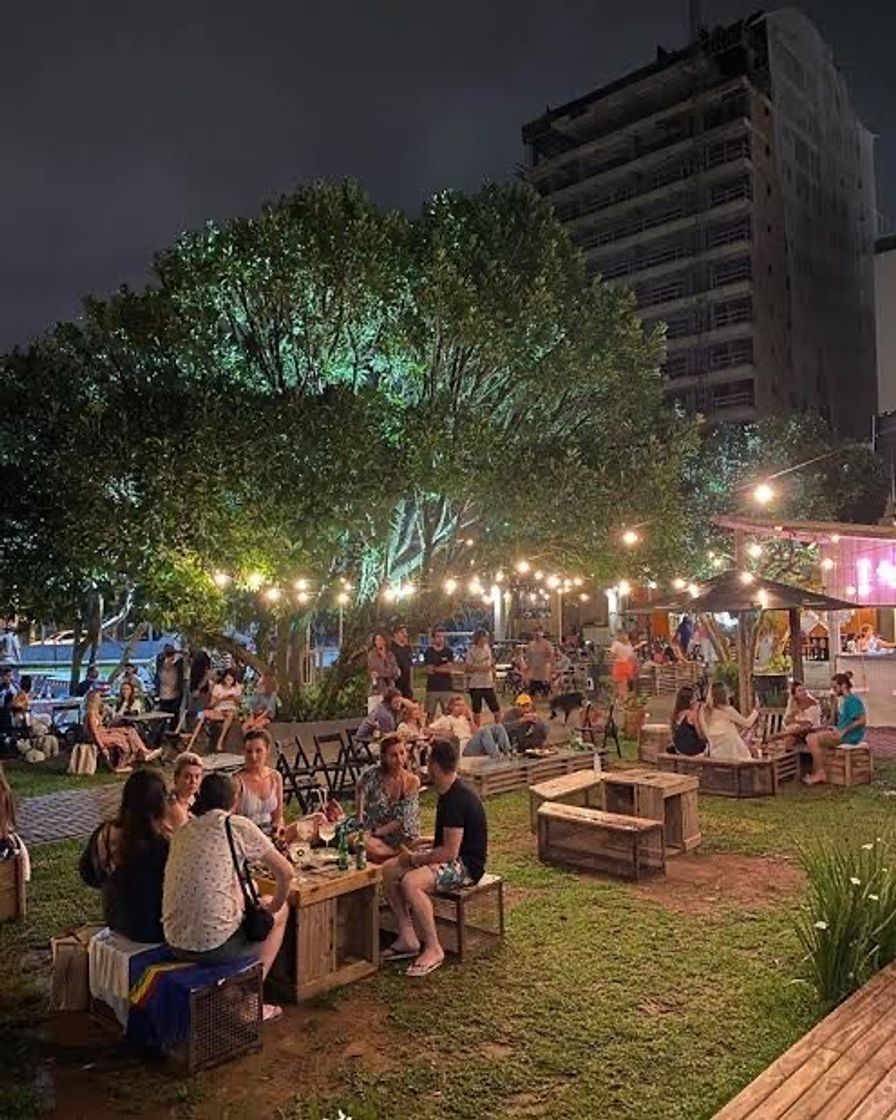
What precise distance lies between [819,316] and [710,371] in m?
8.86

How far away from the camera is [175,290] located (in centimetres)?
1423

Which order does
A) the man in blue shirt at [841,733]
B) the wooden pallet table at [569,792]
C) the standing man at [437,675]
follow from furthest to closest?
the standing man at [437,675] < the man in blue shirt at [841,733] < the wooden pallet table at [569,792]

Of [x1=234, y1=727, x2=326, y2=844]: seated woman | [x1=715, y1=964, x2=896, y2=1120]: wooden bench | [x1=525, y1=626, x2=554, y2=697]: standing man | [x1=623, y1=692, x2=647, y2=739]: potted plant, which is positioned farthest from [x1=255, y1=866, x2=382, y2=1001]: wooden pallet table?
[x1=525, y1=626, x2=554, y2=697]: standing man

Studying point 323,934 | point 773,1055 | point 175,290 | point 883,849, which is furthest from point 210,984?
point 175,290

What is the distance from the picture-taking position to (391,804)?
20.4ft

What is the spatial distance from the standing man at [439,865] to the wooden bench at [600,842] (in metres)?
1.78

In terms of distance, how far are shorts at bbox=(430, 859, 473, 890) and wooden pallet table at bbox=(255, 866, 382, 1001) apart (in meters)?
0.38

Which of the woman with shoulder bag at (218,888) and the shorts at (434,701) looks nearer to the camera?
the woman with shoulder bag at (218,888)

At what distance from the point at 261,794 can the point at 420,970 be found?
181 cm

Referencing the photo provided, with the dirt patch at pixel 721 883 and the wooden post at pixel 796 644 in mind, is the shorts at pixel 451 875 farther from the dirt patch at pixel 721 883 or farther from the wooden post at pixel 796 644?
the wooden post at pixel 796 644

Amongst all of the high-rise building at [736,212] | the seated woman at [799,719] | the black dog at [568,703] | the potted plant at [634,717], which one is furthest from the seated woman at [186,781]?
the high-rise building at [736,212]

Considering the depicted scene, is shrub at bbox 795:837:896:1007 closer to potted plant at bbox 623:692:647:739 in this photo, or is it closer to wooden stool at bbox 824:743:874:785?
wooden stool at bbox 824:743:874:785

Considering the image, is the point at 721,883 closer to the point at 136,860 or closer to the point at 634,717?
the point at 136,860

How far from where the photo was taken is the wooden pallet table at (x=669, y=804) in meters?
7.96
